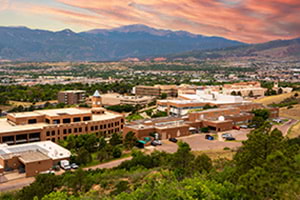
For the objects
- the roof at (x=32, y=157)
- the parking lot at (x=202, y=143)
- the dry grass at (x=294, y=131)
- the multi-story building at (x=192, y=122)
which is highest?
the multi-story building at (x=192, y=122)

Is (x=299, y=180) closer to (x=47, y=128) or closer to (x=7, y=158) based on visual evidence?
(x=7, y=158)

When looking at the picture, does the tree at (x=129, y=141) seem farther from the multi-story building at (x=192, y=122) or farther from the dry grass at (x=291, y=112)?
the dry grass at (x=291, y=112)

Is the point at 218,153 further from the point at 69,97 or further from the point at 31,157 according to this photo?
the point at 69,97

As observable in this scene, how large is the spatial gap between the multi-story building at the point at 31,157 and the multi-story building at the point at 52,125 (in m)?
4.27

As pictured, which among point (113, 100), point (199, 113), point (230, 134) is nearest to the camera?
point (230, 134)

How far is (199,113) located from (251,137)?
40.4 metres

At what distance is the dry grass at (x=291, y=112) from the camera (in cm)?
7990

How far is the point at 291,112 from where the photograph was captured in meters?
82.9

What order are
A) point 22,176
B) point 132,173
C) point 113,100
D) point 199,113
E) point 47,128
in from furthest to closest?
point 113,100, point 199,113, point 47,128, point 22,176, point 132,173

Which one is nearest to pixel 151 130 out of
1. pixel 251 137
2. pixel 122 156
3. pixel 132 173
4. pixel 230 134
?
pixel 122 156

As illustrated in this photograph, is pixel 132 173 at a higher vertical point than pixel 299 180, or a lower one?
lower

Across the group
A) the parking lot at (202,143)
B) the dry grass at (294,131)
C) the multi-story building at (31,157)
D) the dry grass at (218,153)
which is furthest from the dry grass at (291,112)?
the multi-story building at (31,157)

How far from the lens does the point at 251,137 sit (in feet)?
82.0

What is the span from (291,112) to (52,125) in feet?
193
